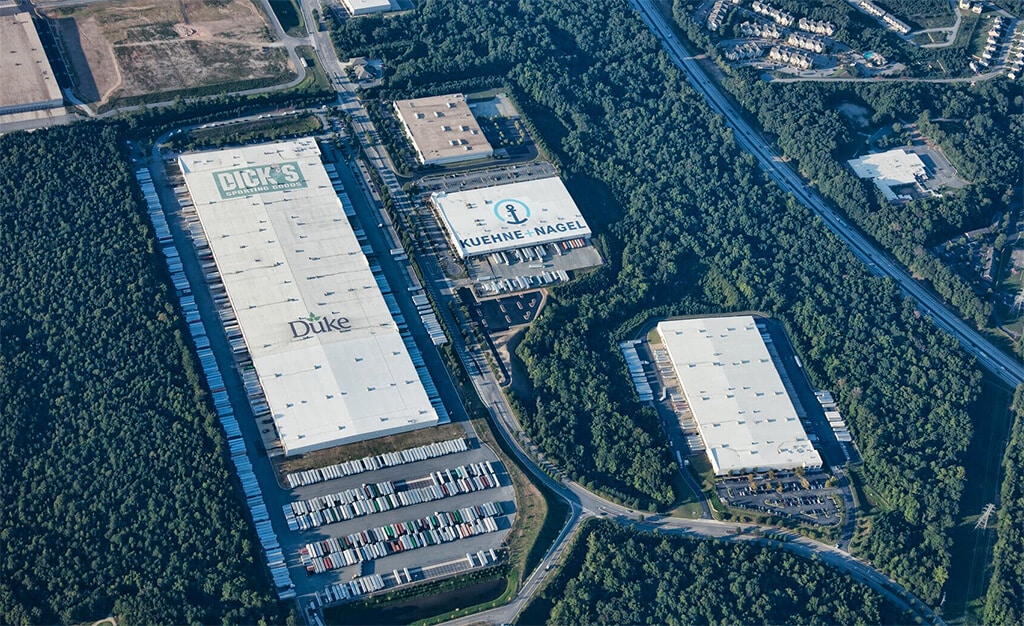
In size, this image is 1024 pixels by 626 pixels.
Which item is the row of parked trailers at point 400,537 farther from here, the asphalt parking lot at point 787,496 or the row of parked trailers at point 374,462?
the asphalt parking lot at point 787,496

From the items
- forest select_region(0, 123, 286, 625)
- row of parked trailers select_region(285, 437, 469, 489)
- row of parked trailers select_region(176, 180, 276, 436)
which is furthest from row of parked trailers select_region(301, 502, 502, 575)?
row of parked trailers select_region(176, 180, 276, 436)

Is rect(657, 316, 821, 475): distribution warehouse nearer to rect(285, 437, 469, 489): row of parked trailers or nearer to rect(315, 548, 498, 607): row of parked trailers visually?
rect(285, 437, 469, 489): row of parked trailers

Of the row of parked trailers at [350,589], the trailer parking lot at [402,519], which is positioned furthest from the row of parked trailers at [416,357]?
the row of parked trailers at [350,589]

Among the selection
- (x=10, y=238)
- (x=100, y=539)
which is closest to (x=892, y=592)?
(x=100, y=539)

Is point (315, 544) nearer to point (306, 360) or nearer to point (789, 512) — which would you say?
point (306, 360)

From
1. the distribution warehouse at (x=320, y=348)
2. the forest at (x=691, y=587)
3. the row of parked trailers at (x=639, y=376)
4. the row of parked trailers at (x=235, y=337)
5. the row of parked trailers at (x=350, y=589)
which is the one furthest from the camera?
the row of parked trailers at (x=639, y=376)

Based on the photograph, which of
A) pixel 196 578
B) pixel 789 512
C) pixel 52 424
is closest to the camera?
pixel 196 578
